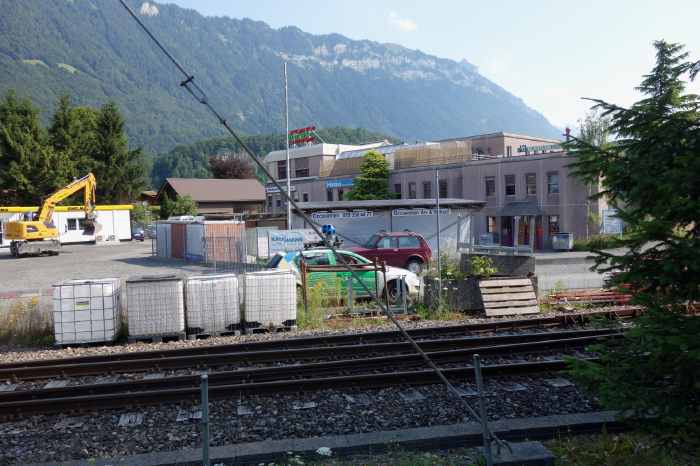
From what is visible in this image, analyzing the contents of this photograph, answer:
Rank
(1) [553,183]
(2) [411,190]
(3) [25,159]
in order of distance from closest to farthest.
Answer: (1) [553,183] < (2) [411,190] < (3) [25,159]

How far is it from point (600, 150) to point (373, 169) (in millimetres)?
49147

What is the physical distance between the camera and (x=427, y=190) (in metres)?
51.2

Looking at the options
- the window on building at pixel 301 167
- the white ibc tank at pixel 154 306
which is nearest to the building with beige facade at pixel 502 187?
the window on building at pixel 301 167

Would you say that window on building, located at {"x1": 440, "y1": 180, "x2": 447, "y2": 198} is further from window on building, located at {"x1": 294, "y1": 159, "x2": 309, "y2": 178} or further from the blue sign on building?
window on building, located at {"x1": 294, "y1": 159, "x2": 309, "y2": 178}

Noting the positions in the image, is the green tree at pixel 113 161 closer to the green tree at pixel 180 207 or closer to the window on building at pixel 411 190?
the green tree at pixel 180 207

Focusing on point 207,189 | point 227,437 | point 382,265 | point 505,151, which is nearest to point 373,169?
point 505,151

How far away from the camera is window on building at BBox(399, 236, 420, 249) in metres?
21.5

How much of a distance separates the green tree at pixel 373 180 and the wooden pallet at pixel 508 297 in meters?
39.4

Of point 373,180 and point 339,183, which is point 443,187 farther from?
point 339,183

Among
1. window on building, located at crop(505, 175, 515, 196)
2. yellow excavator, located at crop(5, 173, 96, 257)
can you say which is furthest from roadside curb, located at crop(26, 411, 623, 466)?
window on building, located at crop(505, 175, 515, 196)

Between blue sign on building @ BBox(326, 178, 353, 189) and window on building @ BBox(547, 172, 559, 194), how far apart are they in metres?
21.9

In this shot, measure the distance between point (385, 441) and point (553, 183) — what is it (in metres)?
Answer: 38.7

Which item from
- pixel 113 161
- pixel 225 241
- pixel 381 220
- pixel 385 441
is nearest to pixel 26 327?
pixel 385 441

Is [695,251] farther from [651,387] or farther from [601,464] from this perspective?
[601,464]
